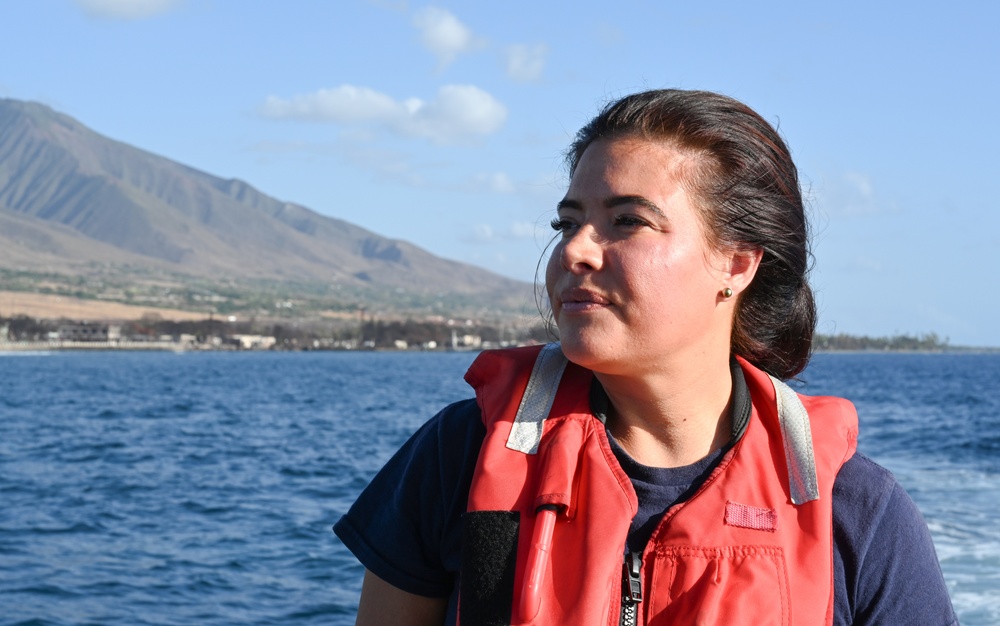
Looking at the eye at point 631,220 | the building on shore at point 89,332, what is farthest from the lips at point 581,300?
the building on shore at point 89,332

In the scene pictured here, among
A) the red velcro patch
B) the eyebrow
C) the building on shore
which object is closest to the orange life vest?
the red velcro patch

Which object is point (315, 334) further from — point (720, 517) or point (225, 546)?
point (720, 517)

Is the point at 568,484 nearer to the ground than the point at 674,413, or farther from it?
nearer to the ground

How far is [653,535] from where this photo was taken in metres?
2.09

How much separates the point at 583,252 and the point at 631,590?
61 cm

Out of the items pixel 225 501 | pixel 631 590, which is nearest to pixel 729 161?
pixel 631 590

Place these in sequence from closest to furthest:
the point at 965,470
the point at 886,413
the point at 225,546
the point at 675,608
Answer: the point at 675,608
the point at 225,546
the point at 965,470
the point at 886,413

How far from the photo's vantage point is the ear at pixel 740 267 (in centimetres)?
233

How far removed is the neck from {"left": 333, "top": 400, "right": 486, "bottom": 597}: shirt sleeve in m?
0.28

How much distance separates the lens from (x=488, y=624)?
2072 mm

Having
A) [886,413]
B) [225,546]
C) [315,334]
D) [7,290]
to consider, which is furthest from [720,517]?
[7,290]

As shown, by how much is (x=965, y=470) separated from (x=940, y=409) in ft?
85.8

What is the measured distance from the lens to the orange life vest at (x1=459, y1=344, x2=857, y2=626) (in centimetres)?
202

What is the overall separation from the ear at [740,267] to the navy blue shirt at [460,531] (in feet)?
1.31
